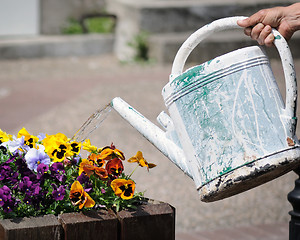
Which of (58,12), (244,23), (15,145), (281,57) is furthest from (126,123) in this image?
(58,12)

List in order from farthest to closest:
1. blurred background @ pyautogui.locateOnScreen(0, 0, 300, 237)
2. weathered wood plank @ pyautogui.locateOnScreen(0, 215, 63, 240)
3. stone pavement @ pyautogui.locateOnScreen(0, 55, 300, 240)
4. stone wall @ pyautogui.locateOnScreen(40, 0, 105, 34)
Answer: stone wall @ pyautogui.locateOnScreen(40, 0, 105, 34) → blurred background @ pyautogui.locateOnScreen(0, 0, 300, 237) → stone pavement @ pyautogui.locateOnScreen(0, 55, 300, 240) → weathered wood plank @ pyautogui.locateOnScreen(0, 215, 63, 240)

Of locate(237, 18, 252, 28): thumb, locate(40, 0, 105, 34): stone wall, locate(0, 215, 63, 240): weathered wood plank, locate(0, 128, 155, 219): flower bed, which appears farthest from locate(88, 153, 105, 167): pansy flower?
locate(40, 0, 105, 34): stone wall

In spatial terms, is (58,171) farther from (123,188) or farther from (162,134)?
(162,134)

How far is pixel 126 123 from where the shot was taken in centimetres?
586

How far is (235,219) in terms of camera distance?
370cm

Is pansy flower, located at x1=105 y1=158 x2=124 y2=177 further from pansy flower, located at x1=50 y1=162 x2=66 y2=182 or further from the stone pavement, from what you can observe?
the stone pavement

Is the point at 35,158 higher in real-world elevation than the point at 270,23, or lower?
lower

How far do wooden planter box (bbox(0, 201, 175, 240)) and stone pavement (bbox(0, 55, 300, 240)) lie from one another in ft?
5.69

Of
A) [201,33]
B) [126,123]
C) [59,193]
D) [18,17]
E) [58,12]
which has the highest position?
[58,12]

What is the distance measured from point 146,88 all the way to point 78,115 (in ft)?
4.21

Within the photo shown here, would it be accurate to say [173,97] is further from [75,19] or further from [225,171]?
[75,19]

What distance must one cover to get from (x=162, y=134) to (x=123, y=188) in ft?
0.69

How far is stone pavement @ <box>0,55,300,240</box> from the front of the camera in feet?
12.0

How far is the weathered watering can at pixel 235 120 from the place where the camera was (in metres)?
1.55
